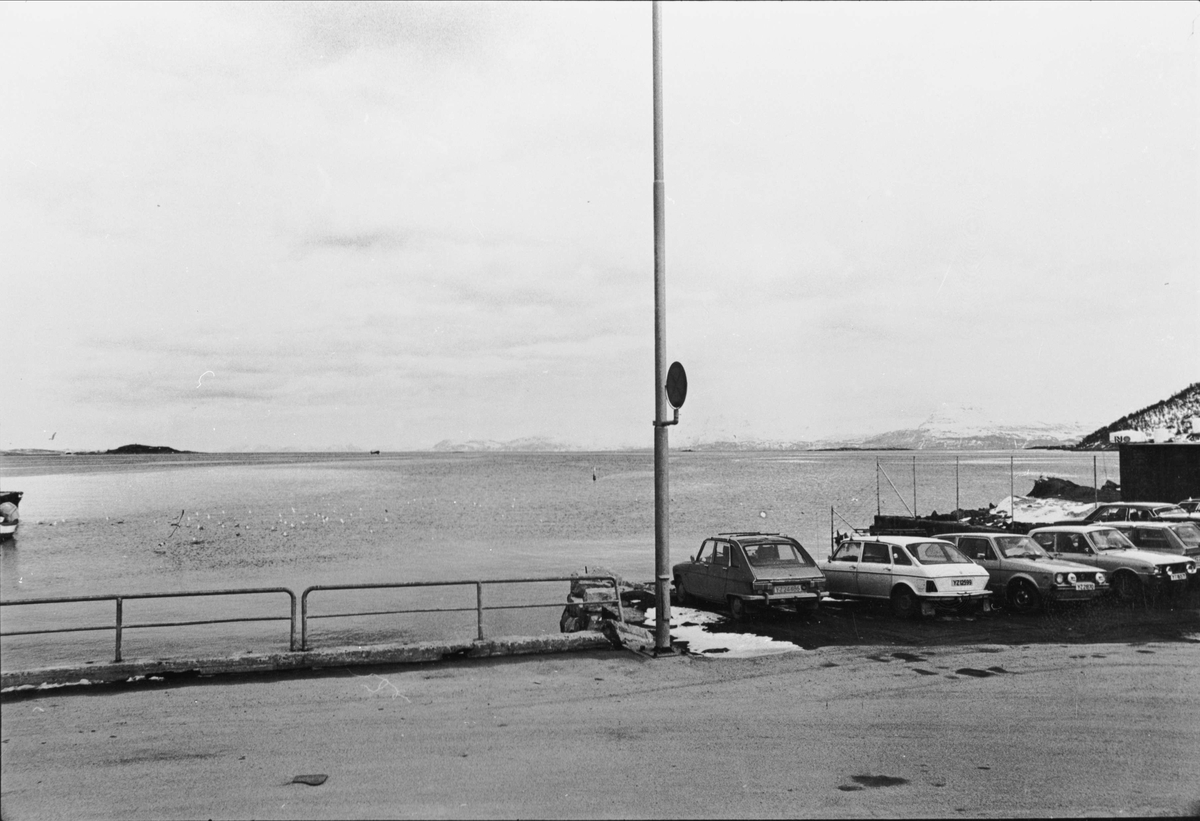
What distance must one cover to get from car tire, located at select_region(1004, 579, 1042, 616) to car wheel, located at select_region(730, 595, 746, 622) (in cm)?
539

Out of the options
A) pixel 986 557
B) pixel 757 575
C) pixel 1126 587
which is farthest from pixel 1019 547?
pixel 757 575

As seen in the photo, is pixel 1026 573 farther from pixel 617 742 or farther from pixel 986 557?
pixel 617 742

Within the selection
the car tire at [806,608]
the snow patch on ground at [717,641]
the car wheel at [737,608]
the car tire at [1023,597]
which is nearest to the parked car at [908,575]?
the car tire at [1023,597]

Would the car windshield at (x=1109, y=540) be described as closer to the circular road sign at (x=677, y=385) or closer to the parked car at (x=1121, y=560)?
the parked car at (x=1121, y=560)

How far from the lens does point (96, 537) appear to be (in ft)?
180

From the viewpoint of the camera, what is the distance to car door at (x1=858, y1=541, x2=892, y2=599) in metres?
16.1

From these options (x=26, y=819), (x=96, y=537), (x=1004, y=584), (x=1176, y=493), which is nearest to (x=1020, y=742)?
(x=26, y=819)

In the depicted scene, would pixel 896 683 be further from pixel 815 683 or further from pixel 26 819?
pixel 26 819

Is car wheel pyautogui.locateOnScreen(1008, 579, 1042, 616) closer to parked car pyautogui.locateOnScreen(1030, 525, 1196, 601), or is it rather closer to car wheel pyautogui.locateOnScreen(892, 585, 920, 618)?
parked car pyautogui.locateOnScreen(1030, 525, 1196, 601)

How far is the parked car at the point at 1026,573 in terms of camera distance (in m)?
15.7

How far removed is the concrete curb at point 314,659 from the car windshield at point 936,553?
Result: 24.6 ft

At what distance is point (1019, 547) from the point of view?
17.3m

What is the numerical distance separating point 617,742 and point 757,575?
27.8 ft

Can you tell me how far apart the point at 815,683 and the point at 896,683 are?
0.93 meters
